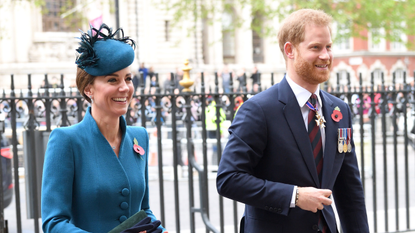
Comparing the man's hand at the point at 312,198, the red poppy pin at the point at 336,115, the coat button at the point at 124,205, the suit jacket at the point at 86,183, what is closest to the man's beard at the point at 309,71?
the red poppy pin at the point at 336,115

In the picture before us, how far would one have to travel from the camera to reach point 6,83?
25688mm

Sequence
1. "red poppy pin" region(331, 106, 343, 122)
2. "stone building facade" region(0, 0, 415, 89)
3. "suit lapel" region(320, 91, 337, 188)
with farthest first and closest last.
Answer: "stone building facade" region(0, 0, 415, 89) → "red poppy pin" region(331, 106, 343, 122) → "suit lapel" region(320, 91, 337, 188)

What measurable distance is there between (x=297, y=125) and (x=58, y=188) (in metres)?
1.11

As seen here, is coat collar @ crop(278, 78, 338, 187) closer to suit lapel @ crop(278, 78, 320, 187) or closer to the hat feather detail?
suit lapel @ crop(278, 78, 320, 187)

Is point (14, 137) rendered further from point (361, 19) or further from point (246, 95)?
point (361, 19)

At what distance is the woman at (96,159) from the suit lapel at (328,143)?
842 millimetres

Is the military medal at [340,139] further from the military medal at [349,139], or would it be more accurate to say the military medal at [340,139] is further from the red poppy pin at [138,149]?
the red poppy pin at [138,149]

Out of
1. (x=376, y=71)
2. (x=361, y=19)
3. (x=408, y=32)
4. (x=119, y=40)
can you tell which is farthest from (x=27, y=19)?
(x=119, y=40)

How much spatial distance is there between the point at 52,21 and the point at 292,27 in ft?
94.8

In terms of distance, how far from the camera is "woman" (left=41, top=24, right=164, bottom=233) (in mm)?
2102

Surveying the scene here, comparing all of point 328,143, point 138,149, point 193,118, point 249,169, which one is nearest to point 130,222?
point 138,149

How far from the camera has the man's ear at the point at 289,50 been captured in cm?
245

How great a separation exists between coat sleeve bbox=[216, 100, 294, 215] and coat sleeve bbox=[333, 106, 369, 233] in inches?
18.8

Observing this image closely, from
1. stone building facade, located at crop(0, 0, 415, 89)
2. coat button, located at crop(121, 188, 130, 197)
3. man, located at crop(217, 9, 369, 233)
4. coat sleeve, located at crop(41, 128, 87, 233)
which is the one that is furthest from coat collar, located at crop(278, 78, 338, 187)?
stone building facade, located at crop(0, 0, 415, 89)
